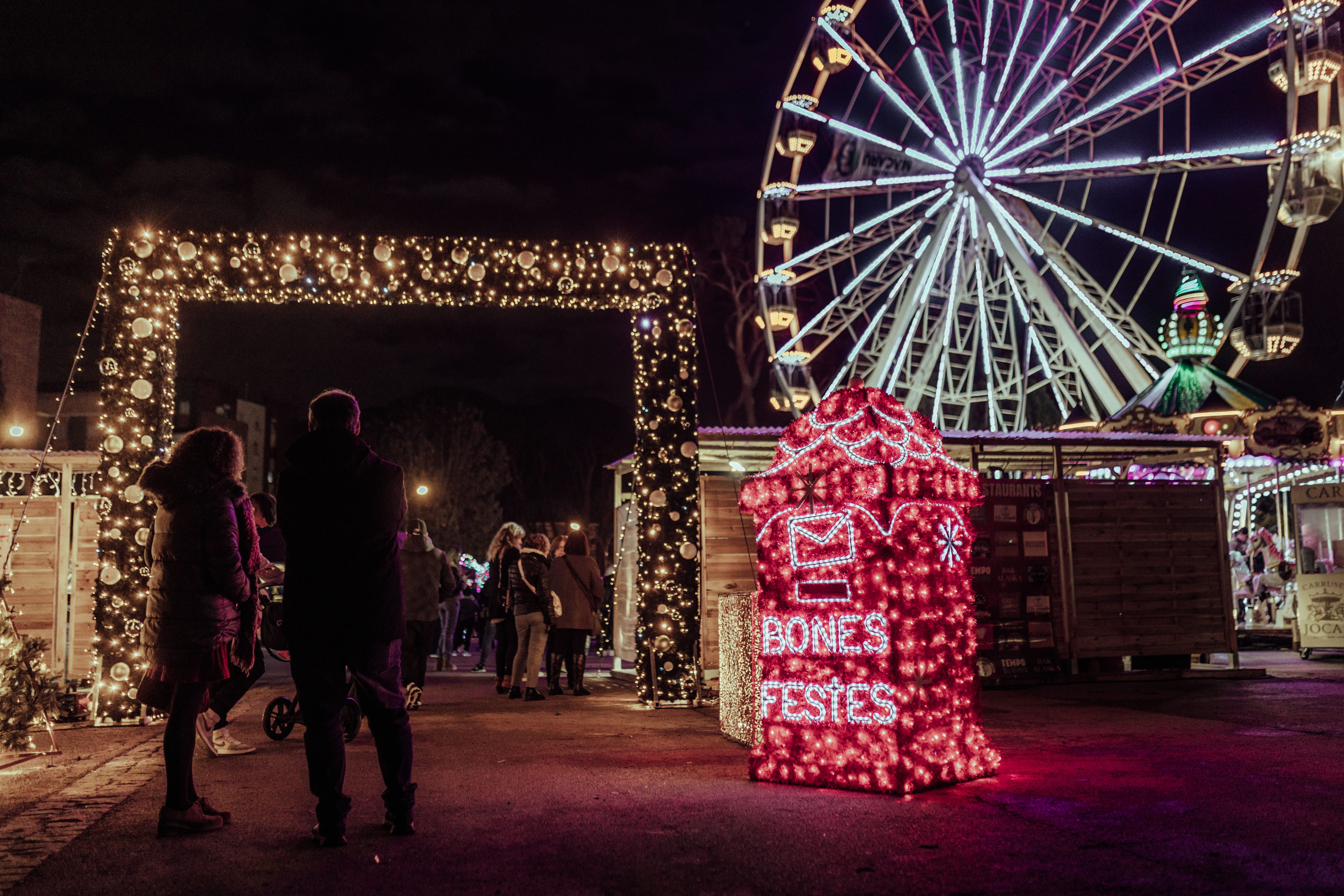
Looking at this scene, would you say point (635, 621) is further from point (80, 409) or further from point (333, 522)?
point (80, 409)

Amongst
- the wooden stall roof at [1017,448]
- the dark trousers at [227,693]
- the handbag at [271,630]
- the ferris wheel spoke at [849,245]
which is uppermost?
the ferris wheel spoke at [849,245]

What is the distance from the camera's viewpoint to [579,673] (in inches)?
437

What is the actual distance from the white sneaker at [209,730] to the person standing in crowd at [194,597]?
1.69 m

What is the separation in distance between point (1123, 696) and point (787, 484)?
6.03 m

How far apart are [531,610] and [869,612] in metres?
5.57

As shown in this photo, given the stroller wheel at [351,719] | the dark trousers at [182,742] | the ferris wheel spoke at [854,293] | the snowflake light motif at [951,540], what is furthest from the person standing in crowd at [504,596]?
the ferris wheel spoke at [854,293]

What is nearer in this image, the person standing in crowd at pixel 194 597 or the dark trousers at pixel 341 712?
the dark trousers at pixel 341 712

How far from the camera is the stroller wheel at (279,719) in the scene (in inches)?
293

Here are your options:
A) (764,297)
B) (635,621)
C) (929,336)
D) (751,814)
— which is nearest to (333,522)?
(751,814)

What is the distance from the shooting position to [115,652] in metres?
8.54

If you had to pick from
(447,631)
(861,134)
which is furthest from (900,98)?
(447,631)

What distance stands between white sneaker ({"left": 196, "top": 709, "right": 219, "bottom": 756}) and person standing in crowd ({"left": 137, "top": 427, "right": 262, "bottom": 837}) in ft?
5.55

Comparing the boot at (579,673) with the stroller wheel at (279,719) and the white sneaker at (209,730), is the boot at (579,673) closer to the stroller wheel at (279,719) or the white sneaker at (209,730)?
the stroller wheel at (279,719)

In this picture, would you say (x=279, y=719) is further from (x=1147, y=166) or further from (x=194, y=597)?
(x=1147, y=166)
